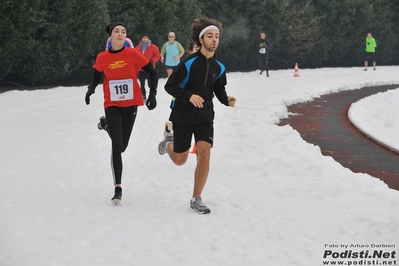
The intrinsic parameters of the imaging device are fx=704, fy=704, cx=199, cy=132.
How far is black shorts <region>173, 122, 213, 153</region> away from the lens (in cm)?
688

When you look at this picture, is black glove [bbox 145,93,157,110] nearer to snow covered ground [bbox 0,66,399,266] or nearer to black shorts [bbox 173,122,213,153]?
black shorts [bbox 173,122,213,153]

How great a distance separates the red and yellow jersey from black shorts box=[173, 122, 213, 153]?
73 centimetres

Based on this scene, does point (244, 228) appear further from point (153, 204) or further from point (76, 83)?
point (76, 83)

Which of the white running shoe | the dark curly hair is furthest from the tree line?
the white running shoe

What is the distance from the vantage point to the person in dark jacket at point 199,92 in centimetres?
675

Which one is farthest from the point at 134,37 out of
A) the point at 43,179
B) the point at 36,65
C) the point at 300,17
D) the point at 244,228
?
the point at 244,228

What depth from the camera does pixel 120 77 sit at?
746cm

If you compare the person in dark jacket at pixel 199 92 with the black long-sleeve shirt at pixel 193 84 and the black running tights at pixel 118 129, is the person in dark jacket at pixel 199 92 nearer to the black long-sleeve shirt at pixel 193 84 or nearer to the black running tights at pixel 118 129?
the black long-sleeve shirt at pixel 193 84

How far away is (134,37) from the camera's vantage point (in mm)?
26953

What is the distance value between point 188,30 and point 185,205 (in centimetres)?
2311

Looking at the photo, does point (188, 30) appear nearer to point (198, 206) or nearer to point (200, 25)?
point (200, 25)

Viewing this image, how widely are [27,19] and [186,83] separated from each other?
15.1m

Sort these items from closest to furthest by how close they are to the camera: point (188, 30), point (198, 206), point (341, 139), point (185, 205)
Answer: point (198, 206) < point (185, 205) < point (341, 139) < point (188, 30)

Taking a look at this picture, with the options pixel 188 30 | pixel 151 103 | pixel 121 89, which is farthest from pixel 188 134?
pixel 188 30
